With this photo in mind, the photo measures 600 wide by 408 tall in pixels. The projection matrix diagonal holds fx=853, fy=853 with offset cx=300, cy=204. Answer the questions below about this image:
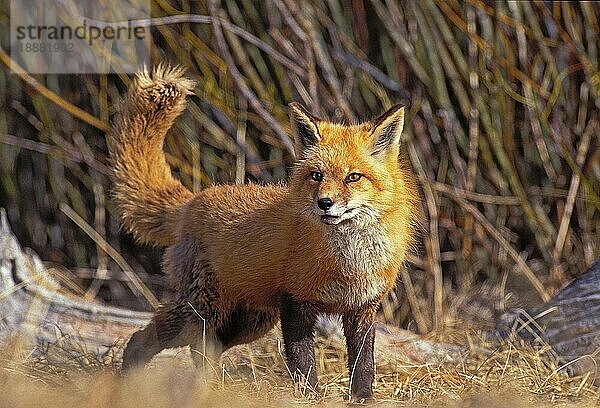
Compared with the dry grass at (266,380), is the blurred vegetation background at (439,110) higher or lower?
higher

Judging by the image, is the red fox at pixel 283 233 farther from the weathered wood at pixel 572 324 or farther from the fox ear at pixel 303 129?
the weathered wood at pixel 572 324

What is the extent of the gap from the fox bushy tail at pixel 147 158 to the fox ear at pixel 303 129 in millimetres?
720

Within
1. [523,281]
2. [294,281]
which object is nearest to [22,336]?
[294,281]

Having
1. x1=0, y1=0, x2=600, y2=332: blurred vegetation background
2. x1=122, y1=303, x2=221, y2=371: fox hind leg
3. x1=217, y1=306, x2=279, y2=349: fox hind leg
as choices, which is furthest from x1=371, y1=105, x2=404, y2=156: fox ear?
x1=0, y1=0, x2=600, y2=332: blurred vegetation background

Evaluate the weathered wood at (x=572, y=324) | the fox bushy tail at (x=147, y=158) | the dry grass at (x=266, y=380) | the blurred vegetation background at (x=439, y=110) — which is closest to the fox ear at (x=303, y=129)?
the fox bushy tail at (x=147, y=158)

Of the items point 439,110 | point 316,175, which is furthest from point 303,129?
point 439,110

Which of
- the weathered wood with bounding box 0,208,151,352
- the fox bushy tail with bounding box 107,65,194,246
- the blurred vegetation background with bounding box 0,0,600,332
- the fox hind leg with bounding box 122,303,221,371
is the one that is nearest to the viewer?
the fox hind leg with bounding box 122,303,221,371

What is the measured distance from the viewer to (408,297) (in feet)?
17.1

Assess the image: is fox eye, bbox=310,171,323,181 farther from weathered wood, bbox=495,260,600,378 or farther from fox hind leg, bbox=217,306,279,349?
weathered wood, bbox=495,260,600,378

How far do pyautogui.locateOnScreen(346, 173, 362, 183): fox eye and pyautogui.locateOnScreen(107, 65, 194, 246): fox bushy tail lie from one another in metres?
0.98

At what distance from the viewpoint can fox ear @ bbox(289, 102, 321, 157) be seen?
3100 millimetres

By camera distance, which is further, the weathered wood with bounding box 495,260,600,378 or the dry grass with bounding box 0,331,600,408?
the weathered wood with bounding box 495,260,600,378

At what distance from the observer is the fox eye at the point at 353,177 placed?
116 inches

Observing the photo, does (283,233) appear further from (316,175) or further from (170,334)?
(170,334)
